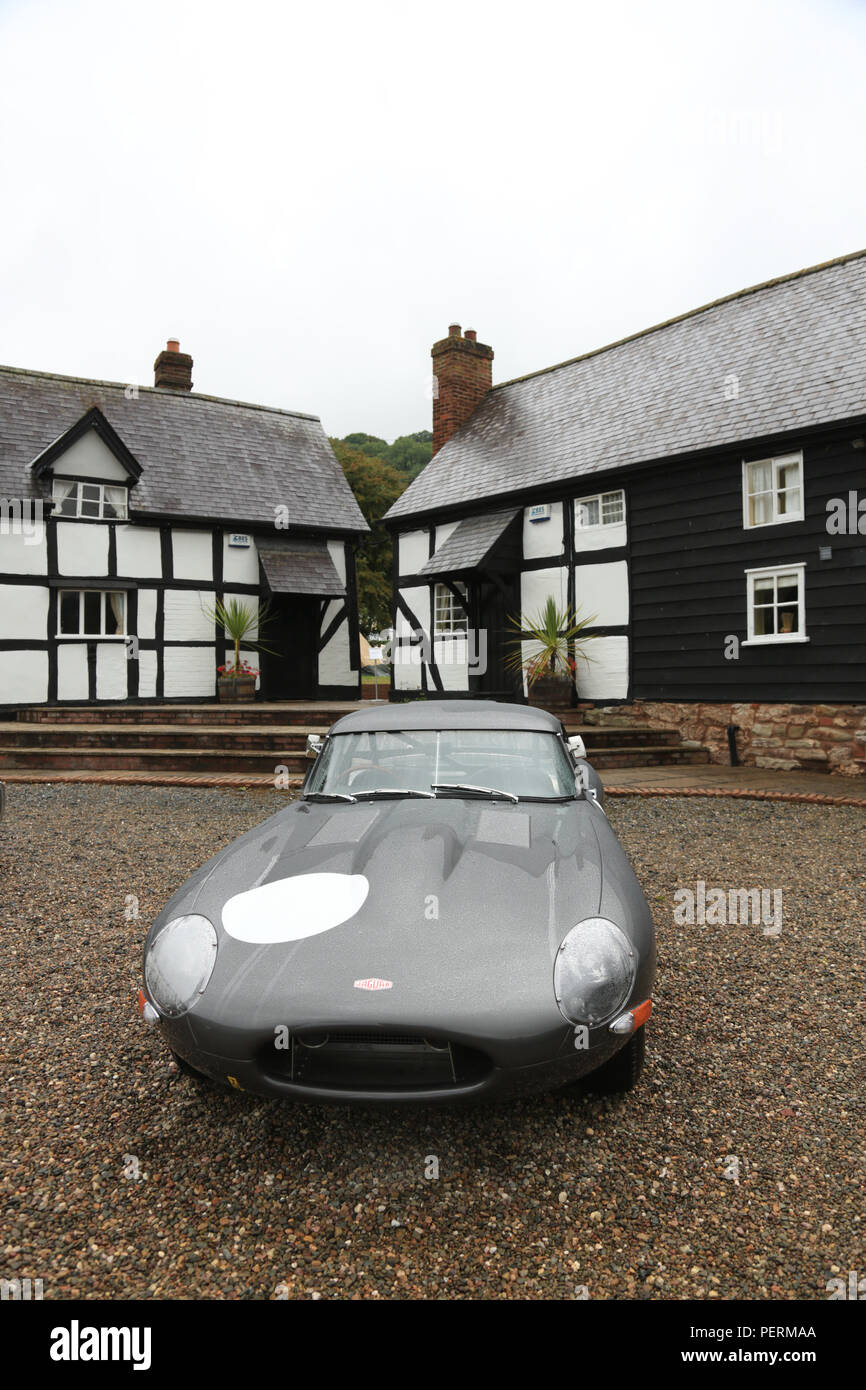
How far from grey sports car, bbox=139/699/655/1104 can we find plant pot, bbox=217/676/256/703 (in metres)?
13.6

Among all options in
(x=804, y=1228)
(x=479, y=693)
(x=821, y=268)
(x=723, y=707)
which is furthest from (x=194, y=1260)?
(x=821, y=268)

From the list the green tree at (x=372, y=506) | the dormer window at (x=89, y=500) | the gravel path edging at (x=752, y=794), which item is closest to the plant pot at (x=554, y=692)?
the gravel path edging at (x=752, y=794)

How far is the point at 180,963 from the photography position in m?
2.38

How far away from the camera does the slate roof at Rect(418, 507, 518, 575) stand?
14758 mm

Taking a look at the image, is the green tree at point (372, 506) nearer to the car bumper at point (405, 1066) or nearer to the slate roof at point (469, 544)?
the slate roof at point (469, 544)

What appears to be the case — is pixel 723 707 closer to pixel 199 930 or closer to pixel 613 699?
pixel 613 699

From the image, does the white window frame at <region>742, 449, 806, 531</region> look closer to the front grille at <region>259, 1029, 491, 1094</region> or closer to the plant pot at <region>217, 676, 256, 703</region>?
the plant pot at <region>217, 676, 256, 703</region>

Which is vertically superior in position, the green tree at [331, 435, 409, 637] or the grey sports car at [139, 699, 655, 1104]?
the green tree at [331, 435, 409, 637]

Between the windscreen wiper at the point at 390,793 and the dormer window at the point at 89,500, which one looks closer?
the windscreen wiper at the point at 390,793

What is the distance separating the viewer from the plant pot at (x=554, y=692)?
13.5 meters

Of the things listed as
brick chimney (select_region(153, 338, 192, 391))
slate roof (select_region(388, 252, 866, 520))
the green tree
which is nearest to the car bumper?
slate roof (select_region(388, 252, 866, 520))

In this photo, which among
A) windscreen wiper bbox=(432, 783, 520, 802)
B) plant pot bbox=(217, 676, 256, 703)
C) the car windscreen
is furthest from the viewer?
plant pot bbox=(217, 676, 256, 703)

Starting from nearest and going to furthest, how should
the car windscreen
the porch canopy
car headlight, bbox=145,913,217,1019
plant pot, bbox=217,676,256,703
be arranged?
car headlight, bbox=145,913,217,1019, the car windscreen, plant pot, bbox=217,676,256,703, the porch canopy

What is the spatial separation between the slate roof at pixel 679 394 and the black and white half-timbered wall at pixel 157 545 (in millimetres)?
2912
